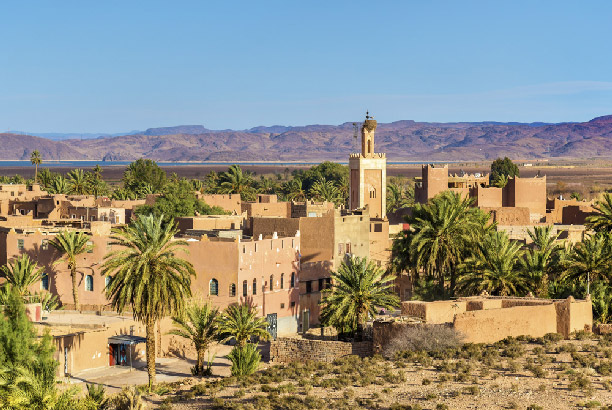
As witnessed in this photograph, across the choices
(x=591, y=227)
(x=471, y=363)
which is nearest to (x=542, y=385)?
(x=471, y=363)

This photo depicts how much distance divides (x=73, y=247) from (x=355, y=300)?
13.1m

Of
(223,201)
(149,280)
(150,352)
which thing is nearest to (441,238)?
(149,280)

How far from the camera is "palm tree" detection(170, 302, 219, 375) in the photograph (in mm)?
37844

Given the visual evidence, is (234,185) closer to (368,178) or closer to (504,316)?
(368,178)

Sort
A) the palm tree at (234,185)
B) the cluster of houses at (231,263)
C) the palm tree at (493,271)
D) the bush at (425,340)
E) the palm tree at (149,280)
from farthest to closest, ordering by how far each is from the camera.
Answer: the palm tree at (234,185), the palm tree at (493,271), the cluster of houses at (231,263), the palm tree at (149,280), the bush at (425,340)

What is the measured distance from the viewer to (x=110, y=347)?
3941 centimetres

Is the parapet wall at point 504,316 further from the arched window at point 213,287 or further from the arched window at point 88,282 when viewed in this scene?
the arched window at point 88,282

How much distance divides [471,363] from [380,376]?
2.73 meters

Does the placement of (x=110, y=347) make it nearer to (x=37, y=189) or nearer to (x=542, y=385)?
(x=542, y=385)

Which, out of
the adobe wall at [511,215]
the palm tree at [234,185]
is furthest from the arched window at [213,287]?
the palm tree at [234,185]

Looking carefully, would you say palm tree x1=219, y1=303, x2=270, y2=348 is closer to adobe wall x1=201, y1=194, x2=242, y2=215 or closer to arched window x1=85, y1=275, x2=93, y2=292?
arched window x1=85, y1=275, x2=93, y2=292

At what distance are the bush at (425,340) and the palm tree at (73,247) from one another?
16990mm

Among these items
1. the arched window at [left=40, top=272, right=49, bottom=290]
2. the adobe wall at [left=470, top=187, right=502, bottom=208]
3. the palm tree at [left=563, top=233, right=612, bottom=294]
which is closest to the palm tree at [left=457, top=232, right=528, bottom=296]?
the palm tree at [left=563, top=233, right=612, bottom=294]

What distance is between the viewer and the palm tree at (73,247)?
45.6 meters
